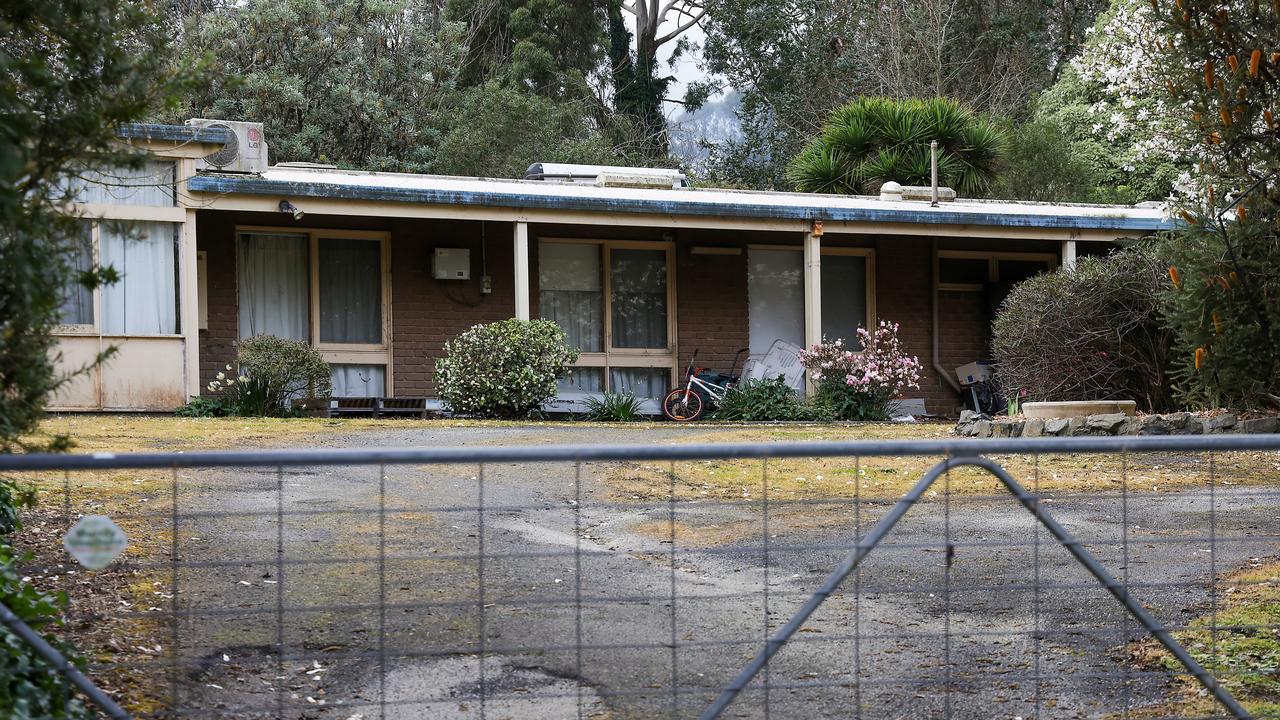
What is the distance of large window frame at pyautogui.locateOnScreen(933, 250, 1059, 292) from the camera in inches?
779

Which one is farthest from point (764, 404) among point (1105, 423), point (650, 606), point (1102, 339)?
point (650, 606)

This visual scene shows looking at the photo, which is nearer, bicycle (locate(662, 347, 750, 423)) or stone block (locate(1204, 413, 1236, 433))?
stone block (locate(1204, 413, 1236, 433))

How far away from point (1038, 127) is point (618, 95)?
1598cm

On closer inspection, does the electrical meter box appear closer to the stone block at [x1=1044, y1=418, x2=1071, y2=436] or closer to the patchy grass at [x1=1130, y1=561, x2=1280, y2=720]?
the stone block at [x1=1044, y1=418, x2=1071, y2=436]

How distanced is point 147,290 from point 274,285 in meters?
2.51

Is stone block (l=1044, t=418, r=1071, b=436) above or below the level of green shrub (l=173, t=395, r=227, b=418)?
below

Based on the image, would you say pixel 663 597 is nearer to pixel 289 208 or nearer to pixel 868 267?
pixel 289 208

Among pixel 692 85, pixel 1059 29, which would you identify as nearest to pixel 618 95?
pixel 692 85

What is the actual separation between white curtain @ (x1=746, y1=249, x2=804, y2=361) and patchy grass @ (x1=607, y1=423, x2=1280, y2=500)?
25.5 feet

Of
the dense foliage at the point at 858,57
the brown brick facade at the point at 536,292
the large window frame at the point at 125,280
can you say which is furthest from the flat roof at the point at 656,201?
the dense foliage at the point at 858,57

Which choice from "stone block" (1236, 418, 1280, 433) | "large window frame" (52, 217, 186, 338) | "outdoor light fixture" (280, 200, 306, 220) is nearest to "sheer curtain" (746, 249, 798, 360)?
"outdoor light fixture" (280, 200, 306, 220)

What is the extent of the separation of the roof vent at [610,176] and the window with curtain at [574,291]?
104cm

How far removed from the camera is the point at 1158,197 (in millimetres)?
25750

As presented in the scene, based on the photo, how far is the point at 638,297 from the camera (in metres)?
18.6
